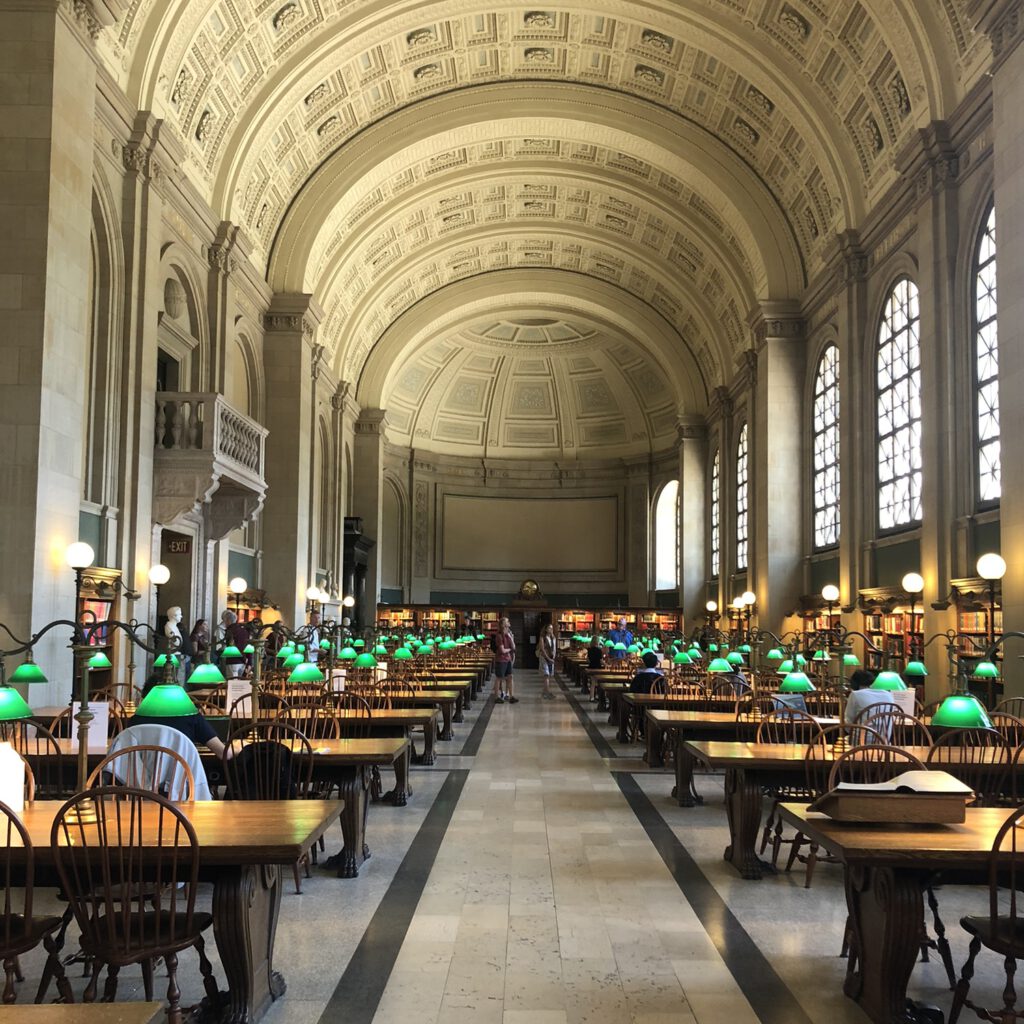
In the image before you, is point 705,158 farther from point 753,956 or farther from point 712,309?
point 753,956

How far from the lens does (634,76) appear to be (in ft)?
75.9

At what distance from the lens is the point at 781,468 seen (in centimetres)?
2367

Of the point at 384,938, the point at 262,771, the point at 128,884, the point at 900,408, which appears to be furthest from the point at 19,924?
the point at 900,408

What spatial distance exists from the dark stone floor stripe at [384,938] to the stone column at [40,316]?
513 centimetres

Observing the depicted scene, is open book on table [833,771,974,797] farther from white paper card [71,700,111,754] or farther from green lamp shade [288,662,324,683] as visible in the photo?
white paper card [71,700,111,754]

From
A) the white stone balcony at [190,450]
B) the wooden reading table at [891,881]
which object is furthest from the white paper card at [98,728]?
the white stone balcony at [190,450]

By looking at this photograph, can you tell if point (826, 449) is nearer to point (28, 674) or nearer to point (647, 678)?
point (647, 678)

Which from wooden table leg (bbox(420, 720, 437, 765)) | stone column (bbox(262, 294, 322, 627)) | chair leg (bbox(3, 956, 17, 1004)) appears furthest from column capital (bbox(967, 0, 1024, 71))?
stone column (bbox(262, 294, 322, 627))

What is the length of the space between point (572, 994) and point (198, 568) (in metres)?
14.3

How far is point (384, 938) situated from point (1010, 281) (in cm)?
1049

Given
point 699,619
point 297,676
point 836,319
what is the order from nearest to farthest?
1. point 297,676
2. point 836,319
3. point 699,619

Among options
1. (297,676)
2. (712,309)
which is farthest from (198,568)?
(712,309)

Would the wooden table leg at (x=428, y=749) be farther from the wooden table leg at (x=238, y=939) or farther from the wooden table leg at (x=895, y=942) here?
the wooden table leg at (x=895, y=942)

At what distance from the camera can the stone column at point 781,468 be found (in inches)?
914
